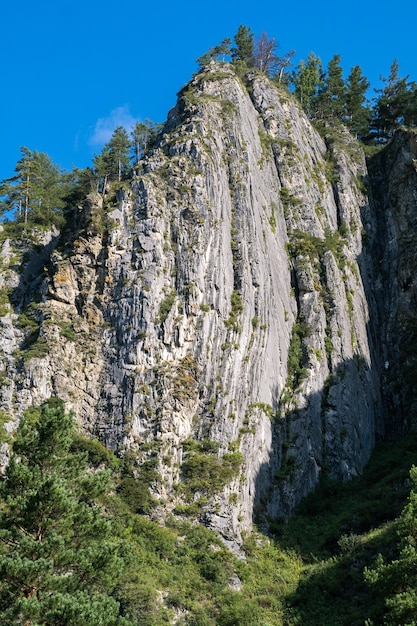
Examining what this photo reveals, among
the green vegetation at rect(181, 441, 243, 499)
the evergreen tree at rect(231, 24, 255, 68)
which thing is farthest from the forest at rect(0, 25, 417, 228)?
the green vegetation at rect(181, 441, 243, 499)

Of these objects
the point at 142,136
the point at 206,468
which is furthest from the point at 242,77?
the point at 206,468

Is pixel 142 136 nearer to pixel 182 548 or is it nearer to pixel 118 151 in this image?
pixel 118 151

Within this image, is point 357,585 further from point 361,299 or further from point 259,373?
point 361,299

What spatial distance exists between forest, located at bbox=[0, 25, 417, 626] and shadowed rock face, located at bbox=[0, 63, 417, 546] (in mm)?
1124

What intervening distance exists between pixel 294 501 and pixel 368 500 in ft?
12.5

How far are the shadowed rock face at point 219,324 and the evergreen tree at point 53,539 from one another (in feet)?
37.1

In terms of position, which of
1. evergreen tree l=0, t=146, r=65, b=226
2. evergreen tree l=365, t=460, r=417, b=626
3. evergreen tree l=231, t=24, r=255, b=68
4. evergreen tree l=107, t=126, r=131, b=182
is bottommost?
evergreen tree l=365, t=460, r=417, b=626

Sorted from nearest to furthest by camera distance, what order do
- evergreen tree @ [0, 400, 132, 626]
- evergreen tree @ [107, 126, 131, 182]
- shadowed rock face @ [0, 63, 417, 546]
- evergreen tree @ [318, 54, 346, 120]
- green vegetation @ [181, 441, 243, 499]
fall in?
evergreen tree @ [0, 400, 132, 626] → green vegetation @ [181, 441, 243, 499] → shadowed rock face @ [0, 63, 417, 546] → evergreen tree @ [107, 126, 131, 182] → evergreen tree @ [318, 54, 346, 120]

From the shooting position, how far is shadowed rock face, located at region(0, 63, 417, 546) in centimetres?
3241

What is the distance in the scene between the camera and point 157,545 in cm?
2786

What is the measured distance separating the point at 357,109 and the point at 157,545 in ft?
170

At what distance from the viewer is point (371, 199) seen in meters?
53.9

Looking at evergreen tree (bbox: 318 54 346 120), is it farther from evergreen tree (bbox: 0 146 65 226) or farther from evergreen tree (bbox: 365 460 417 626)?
evergreen tree (bbox: 365 460 417 626)

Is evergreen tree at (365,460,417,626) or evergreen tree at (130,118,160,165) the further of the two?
evergreen tree at (130,118,160,165)
